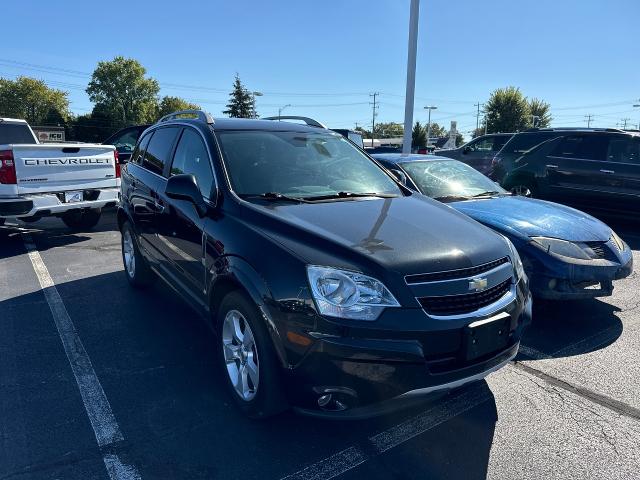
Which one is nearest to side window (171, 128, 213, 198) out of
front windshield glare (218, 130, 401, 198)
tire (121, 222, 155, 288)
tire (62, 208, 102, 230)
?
front windshield glare (218, 130, 401, 198)

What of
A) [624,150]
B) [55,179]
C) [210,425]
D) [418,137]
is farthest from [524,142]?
[418,137]

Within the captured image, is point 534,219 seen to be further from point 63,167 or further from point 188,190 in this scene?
point 63,167

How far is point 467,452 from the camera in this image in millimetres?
2701

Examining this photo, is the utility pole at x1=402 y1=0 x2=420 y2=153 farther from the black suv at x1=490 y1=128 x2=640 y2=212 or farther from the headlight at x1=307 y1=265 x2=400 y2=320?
the headlight at x1=307 y1=265 x2=400 y2=320

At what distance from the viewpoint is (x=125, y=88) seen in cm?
8906

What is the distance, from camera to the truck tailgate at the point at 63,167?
689 cm

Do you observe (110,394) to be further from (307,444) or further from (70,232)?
(70,232)

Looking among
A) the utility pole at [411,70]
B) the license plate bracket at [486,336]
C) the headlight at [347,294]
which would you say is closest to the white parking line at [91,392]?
the headlight at [347,294]

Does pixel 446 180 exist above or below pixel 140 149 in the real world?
below

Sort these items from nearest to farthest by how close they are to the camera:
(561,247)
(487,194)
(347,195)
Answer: (347,195) < (561,247) < (487,194)

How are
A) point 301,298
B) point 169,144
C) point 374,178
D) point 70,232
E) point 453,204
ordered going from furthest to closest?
1. point 70,232
2. point 453,204
3. point 169,144
4. point 374,178
5. point 301,298

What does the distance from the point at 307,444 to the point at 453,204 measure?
10.9 feet

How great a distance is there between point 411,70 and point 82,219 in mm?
8512

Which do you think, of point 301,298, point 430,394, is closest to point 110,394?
point 301,298
